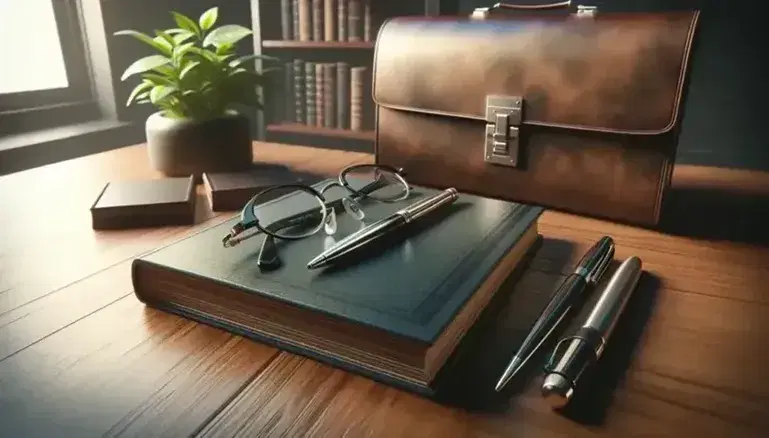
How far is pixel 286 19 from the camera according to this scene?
1.45 m

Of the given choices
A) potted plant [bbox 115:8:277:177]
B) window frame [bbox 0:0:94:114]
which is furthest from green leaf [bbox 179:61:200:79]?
window frame [bbox 0:0:94:114]

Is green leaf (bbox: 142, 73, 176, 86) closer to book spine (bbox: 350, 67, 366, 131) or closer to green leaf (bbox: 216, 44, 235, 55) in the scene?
green leaf (bbox: 216, 44, 235, 55)

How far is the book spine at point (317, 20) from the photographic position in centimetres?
141

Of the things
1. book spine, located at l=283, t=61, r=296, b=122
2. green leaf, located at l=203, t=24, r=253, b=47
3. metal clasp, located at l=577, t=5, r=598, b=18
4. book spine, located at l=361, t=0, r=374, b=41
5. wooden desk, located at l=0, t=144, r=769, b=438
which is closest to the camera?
wooden desk, located at l=0, t=144, r=769, b=438

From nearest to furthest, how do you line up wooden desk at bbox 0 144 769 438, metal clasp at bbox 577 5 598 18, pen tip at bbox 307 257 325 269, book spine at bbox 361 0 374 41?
wooden desk at bbox 0 144 769 438 < pen tip at bbox 307 257 325 269 < metal clasp at bbox 577 5 598 18 < book spine at bbox 361 0 374 41

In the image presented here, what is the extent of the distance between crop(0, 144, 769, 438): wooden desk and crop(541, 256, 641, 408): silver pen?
15 mm

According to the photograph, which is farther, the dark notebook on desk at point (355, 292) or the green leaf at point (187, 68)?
the green leaf at point (187, 68)

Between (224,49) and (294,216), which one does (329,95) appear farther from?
(294,216)

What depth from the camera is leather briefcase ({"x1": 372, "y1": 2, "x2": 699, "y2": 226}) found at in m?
0.66

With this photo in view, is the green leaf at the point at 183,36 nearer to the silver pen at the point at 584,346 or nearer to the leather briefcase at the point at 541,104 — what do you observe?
the leather briefcase at the point at 541,104

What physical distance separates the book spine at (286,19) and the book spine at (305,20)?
0.11ft

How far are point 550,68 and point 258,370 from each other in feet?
1.67

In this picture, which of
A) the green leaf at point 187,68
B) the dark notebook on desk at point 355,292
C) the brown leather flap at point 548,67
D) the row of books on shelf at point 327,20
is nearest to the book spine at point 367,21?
the row of books on shelf at point 327,20

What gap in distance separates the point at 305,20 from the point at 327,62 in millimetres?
139
